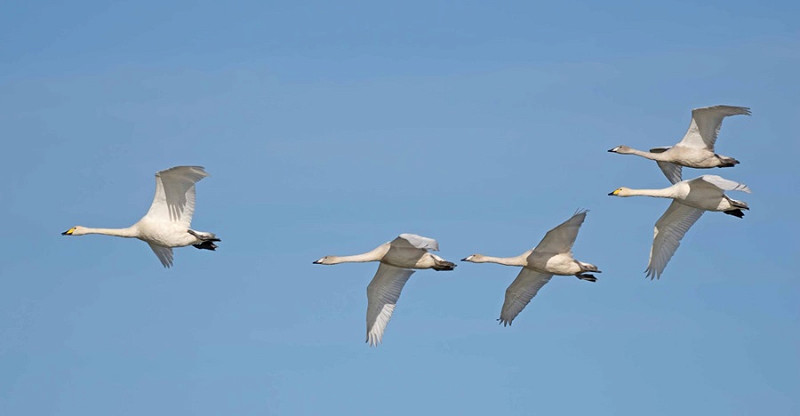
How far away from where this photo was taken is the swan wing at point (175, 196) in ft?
147

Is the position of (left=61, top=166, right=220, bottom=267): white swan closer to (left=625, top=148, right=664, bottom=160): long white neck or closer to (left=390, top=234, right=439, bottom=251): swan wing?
(left=390, top=234, right=439, bottom=251): swan wing

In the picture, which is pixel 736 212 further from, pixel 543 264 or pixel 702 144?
pixel 543 264

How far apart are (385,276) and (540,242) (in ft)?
14.0

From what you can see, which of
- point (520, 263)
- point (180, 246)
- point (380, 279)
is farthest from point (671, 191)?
point (180, 246)

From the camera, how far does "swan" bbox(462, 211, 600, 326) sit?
46.5 m

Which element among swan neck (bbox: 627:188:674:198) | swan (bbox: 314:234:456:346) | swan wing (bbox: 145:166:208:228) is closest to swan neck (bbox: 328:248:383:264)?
swan (bbox: 314:234:456:346)

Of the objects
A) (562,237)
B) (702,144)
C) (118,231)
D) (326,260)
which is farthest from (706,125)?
(118,231)

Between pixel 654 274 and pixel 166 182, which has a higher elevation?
pixel 166 182

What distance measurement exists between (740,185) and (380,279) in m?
9.38

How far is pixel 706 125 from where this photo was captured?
1966 inches

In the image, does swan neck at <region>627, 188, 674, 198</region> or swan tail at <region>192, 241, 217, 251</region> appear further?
swan neck at <region>627, 188, 674, 198</region>

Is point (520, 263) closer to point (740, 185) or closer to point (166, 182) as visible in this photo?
point (740, 185)

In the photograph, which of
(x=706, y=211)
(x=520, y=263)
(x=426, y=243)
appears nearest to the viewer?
(x=426, y=243)

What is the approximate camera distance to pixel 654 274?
51656 millimetres
